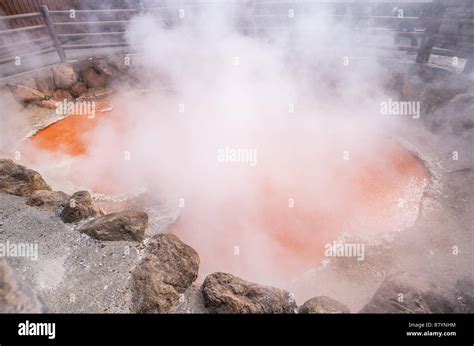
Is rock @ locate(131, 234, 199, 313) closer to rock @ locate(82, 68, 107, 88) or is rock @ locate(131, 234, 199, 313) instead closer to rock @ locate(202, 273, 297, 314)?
rock @ locate(202, 273, 297, 314)

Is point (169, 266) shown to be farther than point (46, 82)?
No

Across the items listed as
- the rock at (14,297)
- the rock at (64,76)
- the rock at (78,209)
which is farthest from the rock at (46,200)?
the rock at (64,76)

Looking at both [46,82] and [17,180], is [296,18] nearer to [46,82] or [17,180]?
[46,82]

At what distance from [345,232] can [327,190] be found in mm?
852

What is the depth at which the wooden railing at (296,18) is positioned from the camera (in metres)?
6.06

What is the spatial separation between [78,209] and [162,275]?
4.56 ft

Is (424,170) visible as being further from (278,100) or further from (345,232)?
(278,100)

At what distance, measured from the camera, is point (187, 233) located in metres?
4.23

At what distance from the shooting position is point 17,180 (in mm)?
3871

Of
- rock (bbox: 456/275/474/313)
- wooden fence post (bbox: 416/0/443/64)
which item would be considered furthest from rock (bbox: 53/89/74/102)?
wooden fence post (bbox: 416/0/443/64)

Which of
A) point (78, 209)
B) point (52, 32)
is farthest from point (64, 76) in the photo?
point (78, 209)

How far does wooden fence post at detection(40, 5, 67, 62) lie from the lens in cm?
706

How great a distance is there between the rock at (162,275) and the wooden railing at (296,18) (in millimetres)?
6163

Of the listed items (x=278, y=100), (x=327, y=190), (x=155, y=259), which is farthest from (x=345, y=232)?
(x=278, y=100)
